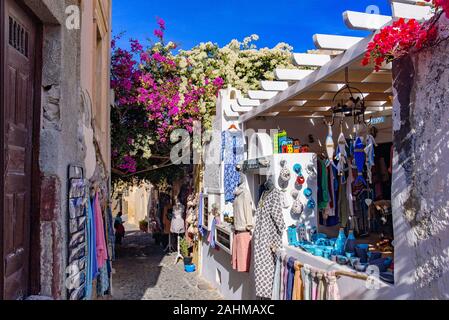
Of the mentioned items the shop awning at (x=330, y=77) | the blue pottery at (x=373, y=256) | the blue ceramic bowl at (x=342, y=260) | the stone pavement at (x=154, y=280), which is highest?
the shop awning at (x=330, y=77)

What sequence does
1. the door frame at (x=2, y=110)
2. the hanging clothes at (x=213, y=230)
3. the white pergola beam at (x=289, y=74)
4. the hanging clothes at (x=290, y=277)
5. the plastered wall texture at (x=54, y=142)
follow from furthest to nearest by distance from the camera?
the hanging clothes at (x=213, y=230), the white pergola beam at (x=289, y=74), the hanging clothes at (x=290, y=277), the plastered wall texture at (x=54, y=142), the door frame at (x=2, y=110)

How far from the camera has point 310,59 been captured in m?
4.52

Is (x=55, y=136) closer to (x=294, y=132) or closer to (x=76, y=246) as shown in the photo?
(x=76, y=246)

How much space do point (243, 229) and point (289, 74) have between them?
2649 millimetres

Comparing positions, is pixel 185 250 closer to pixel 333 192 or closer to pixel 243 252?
pixel 243 252

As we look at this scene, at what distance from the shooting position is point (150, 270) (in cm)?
1091

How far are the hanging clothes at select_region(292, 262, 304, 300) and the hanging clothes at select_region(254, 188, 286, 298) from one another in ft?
2.44

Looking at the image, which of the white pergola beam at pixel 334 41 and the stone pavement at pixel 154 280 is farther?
the stone pavement at pixel 154 280

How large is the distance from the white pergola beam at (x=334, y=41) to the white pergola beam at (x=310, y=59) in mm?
493

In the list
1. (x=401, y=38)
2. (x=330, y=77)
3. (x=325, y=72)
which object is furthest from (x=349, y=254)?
(x=401, y=38)

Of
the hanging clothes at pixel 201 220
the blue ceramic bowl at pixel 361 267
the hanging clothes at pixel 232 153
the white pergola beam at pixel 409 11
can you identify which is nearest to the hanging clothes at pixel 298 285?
the blue ceramic bowl at pixel 361 267

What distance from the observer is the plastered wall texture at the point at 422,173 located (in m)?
2.82

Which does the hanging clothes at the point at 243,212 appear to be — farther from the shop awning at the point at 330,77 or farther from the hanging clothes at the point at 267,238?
the shop awning at the point at 330,77
